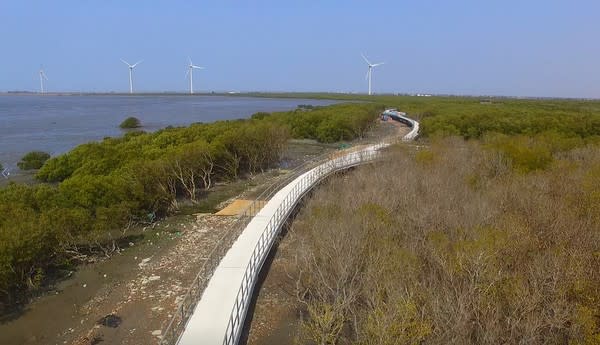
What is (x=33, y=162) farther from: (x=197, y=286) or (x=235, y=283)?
(x=235, y=283)

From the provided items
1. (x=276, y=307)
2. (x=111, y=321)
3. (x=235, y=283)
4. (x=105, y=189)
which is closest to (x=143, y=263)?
(x=111, y=321)

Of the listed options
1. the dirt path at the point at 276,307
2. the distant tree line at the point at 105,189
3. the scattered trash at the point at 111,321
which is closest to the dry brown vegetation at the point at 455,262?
the dirt path at the point at 276,307

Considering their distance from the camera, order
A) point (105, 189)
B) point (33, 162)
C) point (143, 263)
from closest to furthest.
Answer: point (143, 263) → point (105, 189) → point (33, 162)

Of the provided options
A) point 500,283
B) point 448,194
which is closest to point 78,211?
point 448,194

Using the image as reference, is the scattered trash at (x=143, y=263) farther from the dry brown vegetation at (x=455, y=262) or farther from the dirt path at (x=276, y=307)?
the dry brown vegetation at (x=455, y=262)

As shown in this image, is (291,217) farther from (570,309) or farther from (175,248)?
(570,309)

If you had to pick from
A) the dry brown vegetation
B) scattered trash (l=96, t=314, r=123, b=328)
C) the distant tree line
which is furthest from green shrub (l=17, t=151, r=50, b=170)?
scattered trash (l=96, t=314, r=123, b=328)

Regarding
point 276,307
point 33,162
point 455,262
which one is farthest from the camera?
point 33,162
